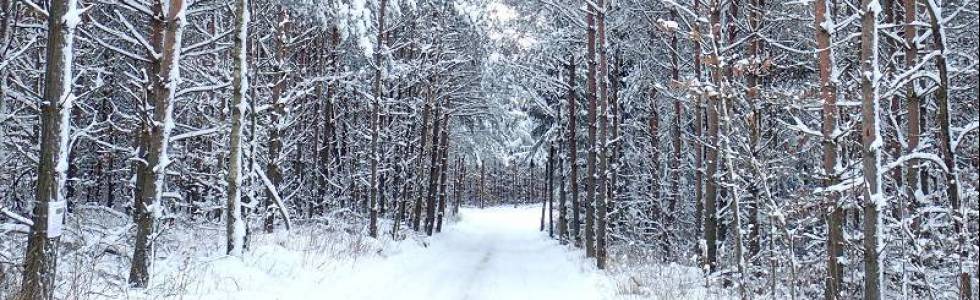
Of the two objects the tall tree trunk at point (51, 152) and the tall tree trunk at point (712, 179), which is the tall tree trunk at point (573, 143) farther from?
the tall tree trunk at point (51, 152)

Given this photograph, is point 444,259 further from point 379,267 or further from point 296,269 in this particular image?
point 296,269

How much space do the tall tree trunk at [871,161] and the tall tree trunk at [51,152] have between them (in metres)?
7.08

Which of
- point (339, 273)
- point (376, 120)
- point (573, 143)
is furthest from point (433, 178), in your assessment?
point (339, 273)

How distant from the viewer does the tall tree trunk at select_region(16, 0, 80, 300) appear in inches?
194

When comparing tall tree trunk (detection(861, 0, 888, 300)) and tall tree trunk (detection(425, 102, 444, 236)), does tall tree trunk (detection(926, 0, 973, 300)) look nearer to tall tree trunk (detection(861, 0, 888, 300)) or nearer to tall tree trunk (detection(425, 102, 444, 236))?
tall tree trunk (detection(861, 0, 888, 300))

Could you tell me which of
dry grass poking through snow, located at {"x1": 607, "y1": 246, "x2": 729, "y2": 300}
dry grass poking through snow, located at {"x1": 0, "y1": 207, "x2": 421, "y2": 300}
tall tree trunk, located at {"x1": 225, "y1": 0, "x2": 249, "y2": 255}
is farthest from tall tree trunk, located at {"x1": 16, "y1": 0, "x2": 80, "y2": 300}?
dry grass poking through snow, located at {"x1": 607, "y1": 246, "x2": 729, "y2": 300}

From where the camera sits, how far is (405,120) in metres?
22.1

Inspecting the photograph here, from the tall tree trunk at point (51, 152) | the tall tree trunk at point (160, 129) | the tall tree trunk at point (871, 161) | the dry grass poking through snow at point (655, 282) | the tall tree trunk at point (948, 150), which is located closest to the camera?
the tall tree trunk at point (51, 152)

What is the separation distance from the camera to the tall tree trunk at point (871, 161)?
554 centimetres

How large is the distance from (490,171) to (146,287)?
2836 inches

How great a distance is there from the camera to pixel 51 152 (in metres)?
5.00

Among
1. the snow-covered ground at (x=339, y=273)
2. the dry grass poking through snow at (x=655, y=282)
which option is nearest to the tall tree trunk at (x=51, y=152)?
the snow-covered ground at (x=339, y=273)

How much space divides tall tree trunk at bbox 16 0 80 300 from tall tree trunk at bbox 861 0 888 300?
7084 millimetres

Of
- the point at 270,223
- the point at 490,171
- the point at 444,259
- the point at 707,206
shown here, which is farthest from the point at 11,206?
the point at 490,171
